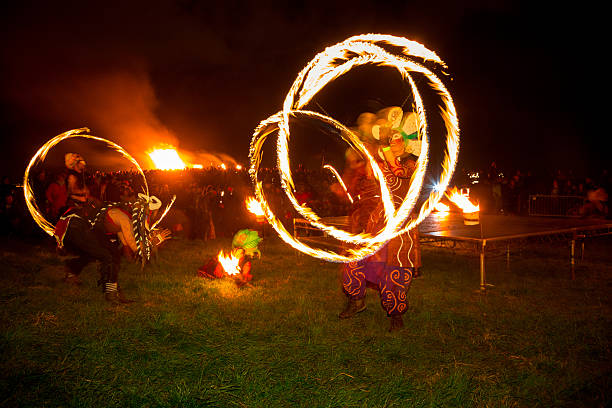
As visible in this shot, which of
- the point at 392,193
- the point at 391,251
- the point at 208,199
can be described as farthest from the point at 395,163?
the point at 208,199

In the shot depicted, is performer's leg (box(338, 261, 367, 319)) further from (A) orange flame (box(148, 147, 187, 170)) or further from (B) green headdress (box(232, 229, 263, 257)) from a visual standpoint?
(A) orange flame (box(148, 147, 187, 170))

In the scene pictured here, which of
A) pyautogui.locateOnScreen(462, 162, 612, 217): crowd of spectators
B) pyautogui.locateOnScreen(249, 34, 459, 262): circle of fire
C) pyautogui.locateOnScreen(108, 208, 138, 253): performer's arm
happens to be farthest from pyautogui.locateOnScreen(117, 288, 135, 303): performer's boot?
pyautogui.locateOnScreen(462, 162, 612, 217): crowd of spectators

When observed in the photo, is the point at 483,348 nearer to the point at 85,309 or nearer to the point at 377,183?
the point at 377,183

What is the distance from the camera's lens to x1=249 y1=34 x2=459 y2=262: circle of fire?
4.48 meters

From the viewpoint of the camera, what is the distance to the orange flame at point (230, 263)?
680 cm

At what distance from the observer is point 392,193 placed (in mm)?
4551

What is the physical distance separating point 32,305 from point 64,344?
1.78 m

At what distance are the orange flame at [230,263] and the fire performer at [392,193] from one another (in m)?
2.69

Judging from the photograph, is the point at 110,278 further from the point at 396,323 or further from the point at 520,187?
the point at 520,187

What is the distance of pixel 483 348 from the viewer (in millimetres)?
4133

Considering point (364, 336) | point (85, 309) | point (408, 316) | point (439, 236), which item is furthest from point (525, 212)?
point (85, 309)

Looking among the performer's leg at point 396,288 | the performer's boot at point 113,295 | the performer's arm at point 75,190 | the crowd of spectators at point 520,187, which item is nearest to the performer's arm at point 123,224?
the performer's arm at point 75,190

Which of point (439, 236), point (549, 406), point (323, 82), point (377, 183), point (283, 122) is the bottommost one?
point (549, 406)

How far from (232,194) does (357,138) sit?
384 inches
